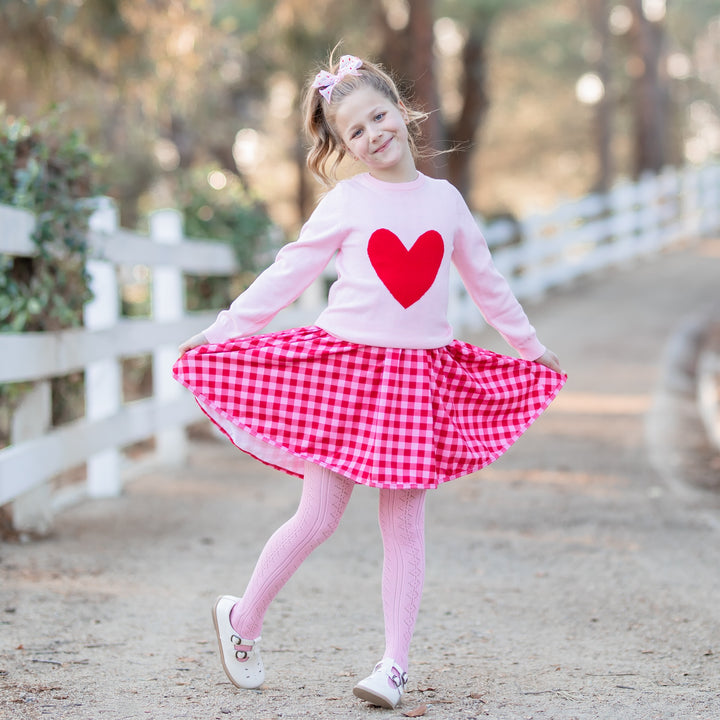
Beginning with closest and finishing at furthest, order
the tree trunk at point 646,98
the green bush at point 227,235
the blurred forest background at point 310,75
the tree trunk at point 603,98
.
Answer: the green bush at point 227,235
the blurred forest background at point 310,75
the tree trunk at point 646,98
the tree trunk at point 603,98

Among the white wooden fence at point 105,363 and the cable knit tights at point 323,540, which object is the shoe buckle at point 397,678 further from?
the white wooden fence at point 105,363

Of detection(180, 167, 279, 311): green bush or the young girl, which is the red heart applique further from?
detection(180, 167, 279, 311): green bush

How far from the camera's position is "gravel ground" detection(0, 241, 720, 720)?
298 cm

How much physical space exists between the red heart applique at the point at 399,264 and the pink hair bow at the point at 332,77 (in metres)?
0.40

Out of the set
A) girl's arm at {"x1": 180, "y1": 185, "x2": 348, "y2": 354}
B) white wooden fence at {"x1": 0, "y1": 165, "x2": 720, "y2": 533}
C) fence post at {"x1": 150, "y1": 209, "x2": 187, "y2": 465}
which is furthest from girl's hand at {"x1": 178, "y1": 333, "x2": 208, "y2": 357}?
fence post at {"x1": 150, "y1": 209, "x2": 187, "y2": 465}

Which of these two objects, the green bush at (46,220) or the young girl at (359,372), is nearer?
the young girl at (359,372)

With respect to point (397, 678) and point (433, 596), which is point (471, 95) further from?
point (397, 678)

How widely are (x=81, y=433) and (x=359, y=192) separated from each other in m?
2.51

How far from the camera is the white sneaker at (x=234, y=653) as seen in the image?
3.01 metres

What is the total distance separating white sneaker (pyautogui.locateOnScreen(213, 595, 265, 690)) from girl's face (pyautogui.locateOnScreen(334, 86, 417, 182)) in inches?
46.6

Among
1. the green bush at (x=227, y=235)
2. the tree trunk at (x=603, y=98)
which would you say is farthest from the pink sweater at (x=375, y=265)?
the tree trunk at (x=603, y=98)

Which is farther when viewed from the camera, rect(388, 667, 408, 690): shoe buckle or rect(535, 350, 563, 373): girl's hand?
rect(535, 350, 563, 373): girl's hand

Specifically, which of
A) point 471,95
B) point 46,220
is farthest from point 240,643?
point 471,95

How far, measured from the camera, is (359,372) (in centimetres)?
294
